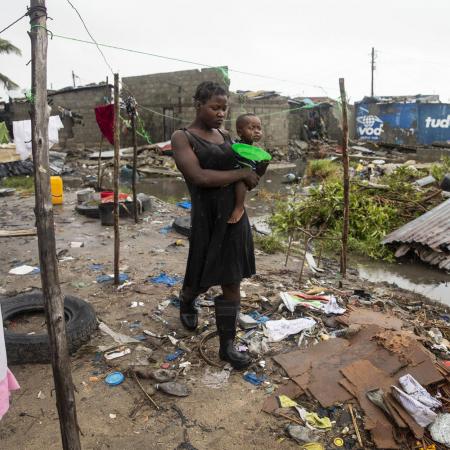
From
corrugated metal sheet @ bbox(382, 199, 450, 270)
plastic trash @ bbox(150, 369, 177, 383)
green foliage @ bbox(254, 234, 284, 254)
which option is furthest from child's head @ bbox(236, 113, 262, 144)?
corrugated metal sheet @ bbox(382, 199, 450, 270)

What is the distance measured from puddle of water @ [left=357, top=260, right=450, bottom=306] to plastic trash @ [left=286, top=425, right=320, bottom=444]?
3.17m

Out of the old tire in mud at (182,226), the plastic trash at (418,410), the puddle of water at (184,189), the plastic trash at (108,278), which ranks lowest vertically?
the plastic trash at (418,410)

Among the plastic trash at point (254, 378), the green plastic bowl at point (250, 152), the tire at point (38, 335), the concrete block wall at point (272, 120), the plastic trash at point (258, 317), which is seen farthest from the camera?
the concrete block wall at point (272, 120)

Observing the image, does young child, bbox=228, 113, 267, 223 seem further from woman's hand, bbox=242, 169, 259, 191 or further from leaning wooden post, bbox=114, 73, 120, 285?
leaning wooden post, bbox=114, 73, 120, 285

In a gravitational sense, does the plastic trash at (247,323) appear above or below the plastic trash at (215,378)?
above

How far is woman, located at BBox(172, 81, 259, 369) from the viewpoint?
2.44 meters

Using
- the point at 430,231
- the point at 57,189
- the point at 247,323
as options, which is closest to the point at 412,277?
the point at 430,231

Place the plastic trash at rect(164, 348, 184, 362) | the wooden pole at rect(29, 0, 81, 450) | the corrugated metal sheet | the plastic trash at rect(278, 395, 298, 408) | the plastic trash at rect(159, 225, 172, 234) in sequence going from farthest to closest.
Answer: the plastic trash at rect(159, 225, 172, 234) < the corrugated metal sheet < the plastic trash at rect(164, 348, 184, 362) < the plastic trash at rect(278, 395, 298, 408) < the wooden pole at rect(29, 0, 81, 450)

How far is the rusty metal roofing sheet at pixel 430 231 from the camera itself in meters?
5.68

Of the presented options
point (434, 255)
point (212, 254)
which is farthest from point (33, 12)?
point (434, 255)

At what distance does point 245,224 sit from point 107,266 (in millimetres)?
2888

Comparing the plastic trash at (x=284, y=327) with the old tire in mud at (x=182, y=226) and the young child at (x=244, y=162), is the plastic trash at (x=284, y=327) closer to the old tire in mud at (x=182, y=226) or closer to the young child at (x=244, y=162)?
the young child at (x=244, y=162)

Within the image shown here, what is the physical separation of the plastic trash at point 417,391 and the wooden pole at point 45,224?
178cm

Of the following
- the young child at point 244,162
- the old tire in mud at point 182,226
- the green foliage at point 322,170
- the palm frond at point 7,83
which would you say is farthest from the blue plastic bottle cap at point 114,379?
the palm frond at point 7,83
